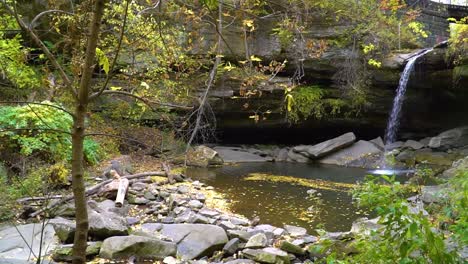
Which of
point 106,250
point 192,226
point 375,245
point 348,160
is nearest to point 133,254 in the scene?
point 106,250

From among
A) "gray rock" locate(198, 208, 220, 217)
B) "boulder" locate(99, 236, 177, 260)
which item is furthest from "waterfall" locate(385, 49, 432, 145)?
"boulder" locate(99, 236, 177, 260)

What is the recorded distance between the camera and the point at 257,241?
5.24 meters

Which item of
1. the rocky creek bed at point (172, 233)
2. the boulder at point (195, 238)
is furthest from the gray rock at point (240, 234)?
the boulder at point (195, 238)

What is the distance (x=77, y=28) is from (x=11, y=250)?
332cm

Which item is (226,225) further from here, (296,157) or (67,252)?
(296,157)

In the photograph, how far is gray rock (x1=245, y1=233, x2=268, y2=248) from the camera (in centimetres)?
520

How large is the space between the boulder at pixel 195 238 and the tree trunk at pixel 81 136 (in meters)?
3.23

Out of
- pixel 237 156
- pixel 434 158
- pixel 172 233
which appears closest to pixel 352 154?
pixel 434 158

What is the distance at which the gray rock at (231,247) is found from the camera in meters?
5.18

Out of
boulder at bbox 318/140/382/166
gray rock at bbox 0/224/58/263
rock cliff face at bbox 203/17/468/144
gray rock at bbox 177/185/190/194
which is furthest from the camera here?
boulder at bbox 318/140/382/166

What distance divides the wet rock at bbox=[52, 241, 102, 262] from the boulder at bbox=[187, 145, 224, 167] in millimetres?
7077

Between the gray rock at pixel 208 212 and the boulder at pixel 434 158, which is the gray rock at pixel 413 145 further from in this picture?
the gray rock at pixel 208 212

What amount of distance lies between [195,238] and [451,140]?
1166 cm

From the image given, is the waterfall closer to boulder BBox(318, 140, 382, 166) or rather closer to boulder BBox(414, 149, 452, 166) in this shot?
boulder BBox(318, 140, 382, 166)
